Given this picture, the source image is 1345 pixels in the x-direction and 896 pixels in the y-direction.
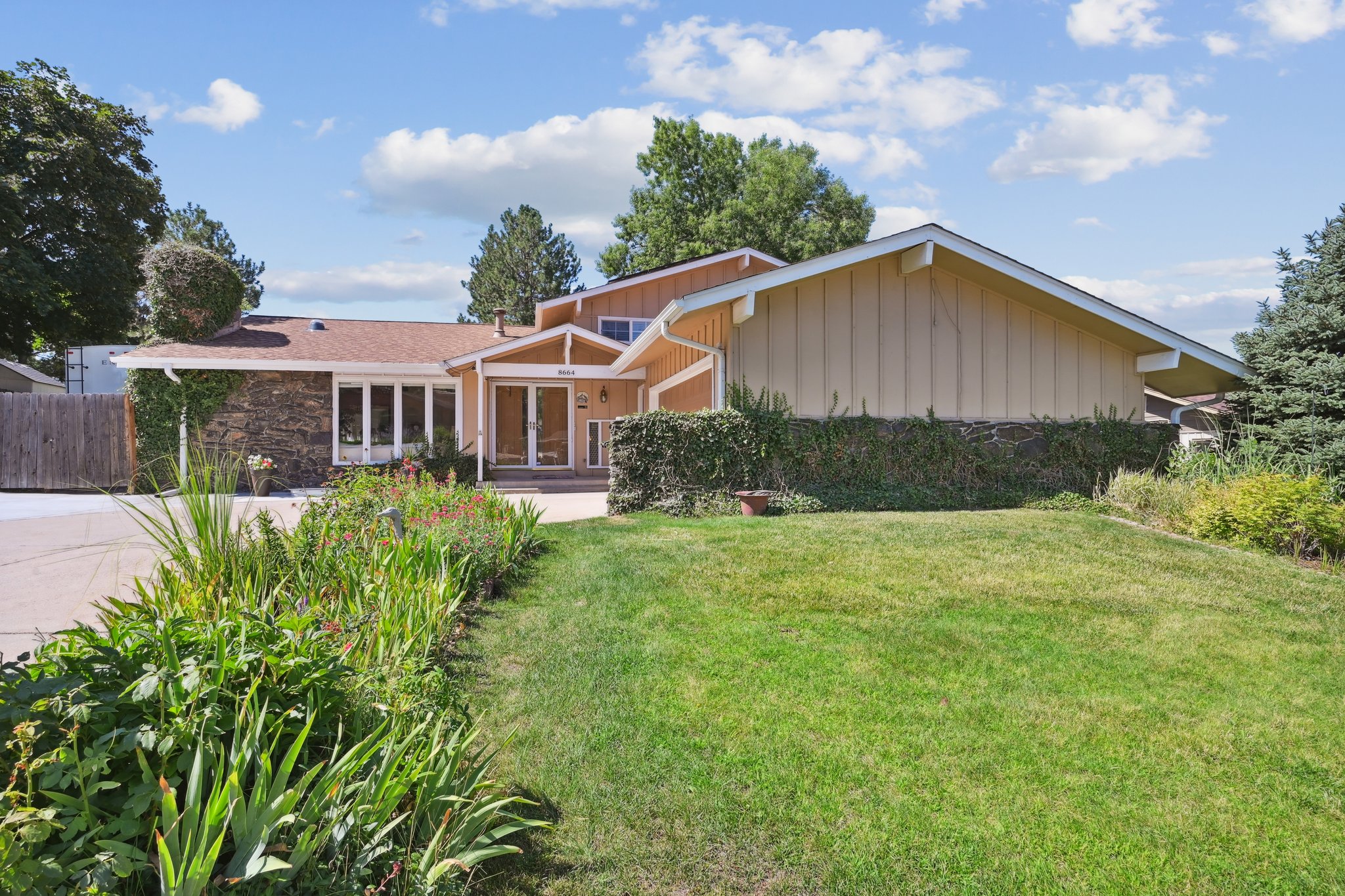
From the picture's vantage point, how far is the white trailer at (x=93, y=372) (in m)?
16.5

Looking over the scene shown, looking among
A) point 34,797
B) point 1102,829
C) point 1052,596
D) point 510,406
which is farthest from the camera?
point 510,406

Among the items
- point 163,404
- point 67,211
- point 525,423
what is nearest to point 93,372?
point 163,404

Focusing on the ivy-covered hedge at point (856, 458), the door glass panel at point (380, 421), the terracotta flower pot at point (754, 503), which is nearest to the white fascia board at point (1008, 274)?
the ivy-covered hedge at point (856, 458)

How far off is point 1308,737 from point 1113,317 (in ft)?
29.5

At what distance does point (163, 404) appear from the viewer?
46.6 ft

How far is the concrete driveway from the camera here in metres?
4.74

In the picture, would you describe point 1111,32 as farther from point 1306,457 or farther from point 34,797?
point 34,797

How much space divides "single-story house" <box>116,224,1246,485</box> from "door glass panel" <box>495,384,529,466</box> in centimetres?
3

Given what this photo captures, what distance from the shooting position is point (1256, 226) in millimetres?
9164

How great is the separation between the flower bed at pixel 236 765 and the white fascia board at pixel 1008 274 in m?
8.51

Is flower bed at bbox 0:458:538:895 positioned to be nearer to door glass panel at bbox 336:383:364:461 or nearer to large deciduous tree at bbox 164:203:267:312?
door glass panel at bbox 336:383:364:461

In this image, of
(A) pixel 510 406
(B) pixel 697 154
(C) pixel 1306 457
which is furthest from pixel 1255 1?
(B) pixel 697 154

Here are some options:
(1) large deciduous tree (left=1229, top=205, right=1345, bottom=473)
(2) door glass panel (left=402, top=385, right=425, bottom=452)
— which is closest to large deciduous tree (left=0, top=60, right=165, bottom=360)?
(2) door glass panel (left=402, top=385, right=425, bottom=452)

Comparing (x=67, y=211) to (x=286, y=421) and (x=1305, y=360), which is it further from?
(x=1305, y=360)
